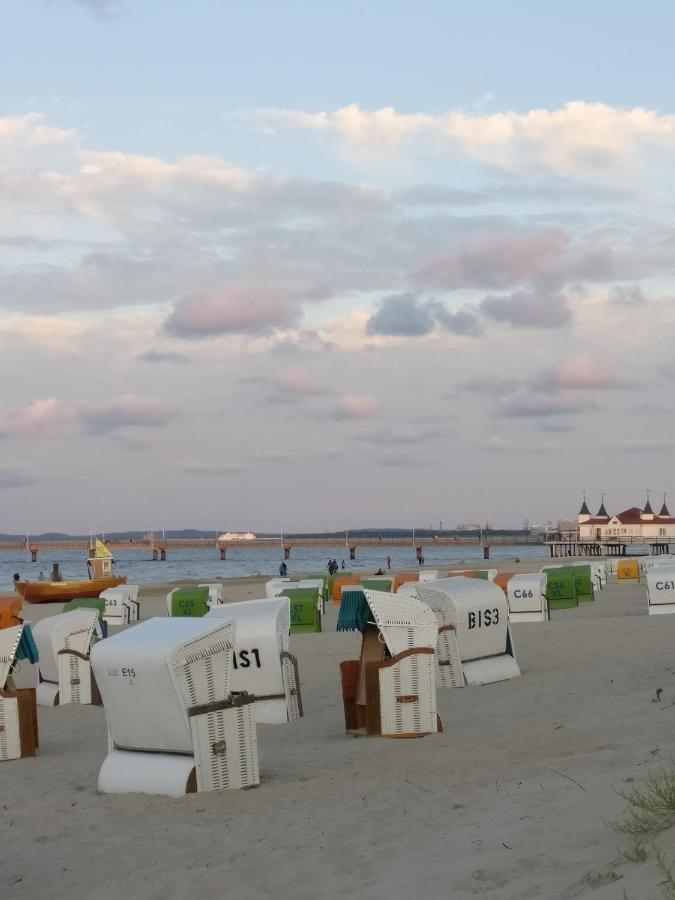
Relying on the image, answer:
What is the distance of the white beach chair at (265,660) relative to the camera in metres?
13.5

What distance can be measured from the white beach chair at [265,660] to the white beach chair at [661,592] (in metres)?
16.5

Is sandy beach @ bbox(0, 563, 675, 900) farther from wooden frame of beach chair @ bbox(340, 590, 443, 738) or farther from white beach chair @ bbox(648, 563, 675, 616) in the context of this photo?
white beach chair @ bbox(648, 563, 675, 616)

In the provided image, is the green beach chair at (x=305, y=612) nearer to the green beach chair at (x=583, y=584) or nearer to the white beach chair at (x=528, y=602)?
the white beach chair at (x=528, y=602)

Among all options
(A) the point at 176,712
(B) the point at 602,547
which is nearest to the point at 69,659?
(A) the point at 176,712

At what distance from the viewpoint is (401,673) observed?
11625 millimetres

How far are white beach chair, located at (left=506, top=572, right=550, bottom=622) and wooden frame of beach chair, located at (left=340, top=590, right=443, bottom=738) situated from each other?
1792 cm

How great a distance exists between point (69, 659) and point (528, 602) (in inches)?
631

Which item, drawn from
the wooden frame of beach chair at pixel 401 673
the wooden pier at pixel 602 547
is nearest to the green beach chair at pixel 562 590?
the wooden frame of beach chair at pixel 401 673

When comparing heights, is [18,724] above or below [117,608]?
above

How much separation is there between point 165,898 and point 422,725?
17.5 feet

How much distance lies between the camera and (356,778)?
9719 mm

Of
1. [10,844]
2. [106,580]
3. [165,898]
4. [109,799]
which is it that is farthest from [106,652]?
[106,580]

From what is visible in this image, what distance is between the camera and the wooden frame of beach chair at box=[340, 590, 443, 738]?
38.1 ft

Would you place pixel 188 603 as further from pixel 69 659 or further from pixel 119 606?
pixel 69 659
